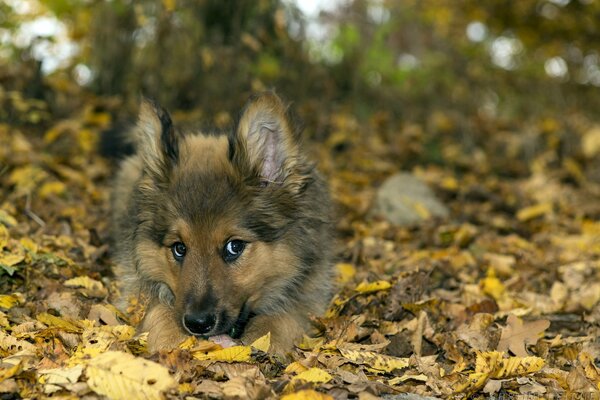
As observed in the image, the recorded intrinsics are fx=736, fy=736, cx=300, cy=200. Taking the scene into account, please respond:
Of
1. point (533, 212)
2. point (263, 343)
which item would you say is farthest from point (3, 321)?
point (533, 212)

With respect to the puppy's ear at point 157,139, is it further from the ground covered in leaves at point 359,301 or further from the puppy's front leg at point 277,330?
the puppy's front leg at point 277,330

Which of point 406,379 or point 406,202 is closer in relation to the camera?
point 406,379

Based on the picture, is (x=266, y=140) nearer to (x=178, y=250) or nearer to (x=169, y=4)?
(x=178, y=250)

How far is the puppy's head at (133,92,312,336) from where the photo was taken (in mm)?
4684

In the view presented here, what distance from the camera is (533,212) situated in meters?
9.07

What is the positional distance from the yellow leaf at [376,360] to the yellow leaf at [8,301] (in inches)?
89.7

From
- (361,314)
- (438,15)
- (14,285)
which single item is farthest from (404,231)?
(438,15)

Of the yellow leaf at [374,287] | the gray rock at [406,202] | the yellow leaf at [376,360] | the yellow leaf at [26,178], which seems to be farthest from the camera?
the gray rock at [406,202]

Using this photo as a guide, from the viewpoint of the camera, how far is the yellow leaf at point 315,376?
4086 millimetres

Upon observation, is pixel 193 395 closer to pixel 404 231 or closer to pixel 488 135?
pixel 404 231

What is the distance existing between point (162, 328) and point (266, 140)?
4.75ft

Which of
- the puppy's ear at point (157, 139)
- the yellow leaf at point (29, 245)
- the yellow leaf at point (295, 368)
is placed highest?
the puppy's ear at point (157, 139)

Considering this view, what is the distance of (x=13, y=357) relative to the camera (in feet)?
13.6

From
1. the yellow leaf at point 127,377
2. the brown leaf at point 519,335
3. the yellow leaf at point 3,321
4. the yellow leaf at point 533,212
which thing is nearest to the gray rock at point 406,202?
the yellow leaf at point 533,212
